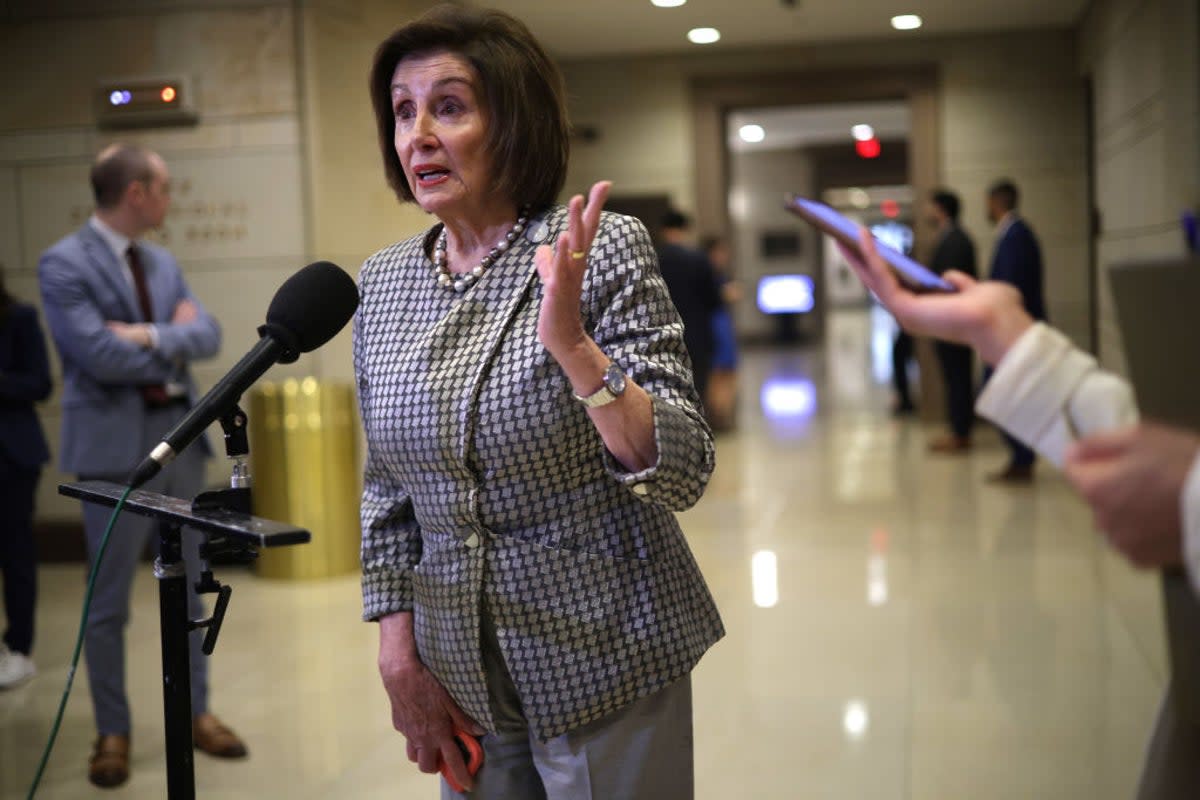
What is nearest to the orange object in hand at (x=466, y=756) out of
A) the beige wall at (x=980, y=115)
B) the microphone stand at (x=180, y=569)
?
the microphone stand at (x=180, y=569)

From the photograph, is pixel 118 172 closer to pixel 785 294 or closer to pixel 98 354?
pixel 98 354

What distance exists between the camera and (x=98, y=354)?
3686 millimetres

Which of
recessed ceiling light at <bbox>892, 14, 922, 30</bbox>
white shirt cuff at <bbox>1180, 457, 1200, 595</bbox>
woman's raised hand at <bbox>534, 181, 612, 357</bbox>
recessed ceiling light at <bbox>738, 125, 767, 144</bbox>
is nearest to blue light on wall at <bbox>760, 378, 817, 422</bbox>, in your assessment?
recessed ceiling light at <bbox>892, 14, 922, 30</bbox>

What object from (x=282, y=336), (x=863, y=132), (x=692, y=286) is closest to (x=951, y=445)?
(x=692, y=286)

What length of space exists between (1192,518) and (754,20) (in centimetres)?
1044

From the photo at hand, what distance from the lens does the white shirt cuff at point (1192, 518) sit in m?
0.88

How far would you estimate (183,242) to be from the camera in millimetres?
6719

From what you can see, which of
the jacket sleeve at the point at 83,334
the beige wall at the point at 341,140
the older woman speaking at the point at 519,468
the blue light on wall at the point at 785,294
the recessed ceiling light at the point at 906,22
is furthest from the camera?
the blue light on wall at the point at 785,294

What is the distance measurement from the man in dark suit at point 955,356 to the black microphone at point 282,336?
8.29m

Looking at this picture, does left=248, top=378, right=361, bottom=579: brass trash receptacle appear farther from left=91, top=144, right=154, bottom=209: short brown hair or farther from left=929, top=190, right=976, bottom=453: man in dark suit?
left=929, top=190, right=976, bottom=453: man in dark suit

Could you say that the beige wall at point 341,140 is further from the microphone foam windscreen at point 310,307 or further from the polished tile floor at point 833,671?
the microphone foam windscreen at point 310,307

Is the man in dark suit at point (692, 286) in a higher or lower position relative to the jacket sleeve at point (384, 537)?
higher

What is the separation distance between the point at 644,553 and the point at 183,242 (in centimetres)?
568

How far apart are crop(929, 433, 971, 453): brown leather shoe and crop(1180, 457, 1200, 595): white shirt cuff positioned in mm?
9015
